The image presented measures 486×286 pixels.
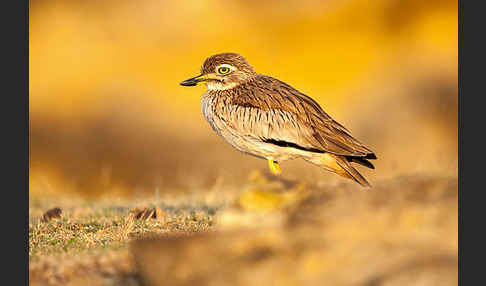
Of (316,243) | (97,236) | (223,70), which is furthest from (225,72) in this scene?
(316,243)

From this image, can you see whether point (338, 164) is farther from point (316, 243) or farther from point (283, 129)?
point (316, 243)

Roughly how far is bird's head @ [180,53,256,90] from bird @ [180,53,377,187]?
0.22 meters

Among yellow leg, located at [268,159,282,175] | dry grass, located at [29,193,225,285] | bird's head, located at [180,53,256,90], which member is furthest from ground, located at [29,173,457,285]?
bird's head, located at [180,53,256,90]

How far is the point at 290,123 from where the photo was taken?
6.99 meters

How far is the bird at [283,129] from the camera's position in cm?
689

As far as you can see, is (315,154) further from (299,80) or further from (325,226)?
(299,80)

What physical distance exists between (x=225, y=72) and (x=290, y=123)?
1.32 metres

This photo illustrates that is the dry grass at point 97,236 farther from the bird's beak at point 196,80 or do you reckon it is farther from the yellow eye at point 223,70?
the yellow eye at point 223,70

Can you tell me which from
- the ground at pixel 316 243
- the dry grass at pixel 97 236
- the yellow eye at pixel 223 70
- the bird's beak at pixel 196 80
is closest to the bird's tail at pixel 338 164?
the dry grass at pixel 97 236

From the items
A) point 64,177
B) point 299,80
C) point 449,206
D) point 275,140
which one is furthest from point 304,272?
point 299,80

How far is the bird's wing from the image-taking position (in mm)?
6863

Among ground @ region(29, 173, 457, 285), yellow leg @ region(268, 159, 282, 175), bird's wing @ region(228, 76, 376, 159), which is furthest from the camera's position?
yellow leg @ region(268, 159, 282, 175)

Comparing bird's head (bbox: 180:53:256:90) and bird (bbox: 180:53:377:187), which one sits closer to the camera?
bird (bbox: 180:53:377:187)

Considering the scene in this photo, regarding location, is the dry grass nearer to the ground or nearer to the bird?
the ground
